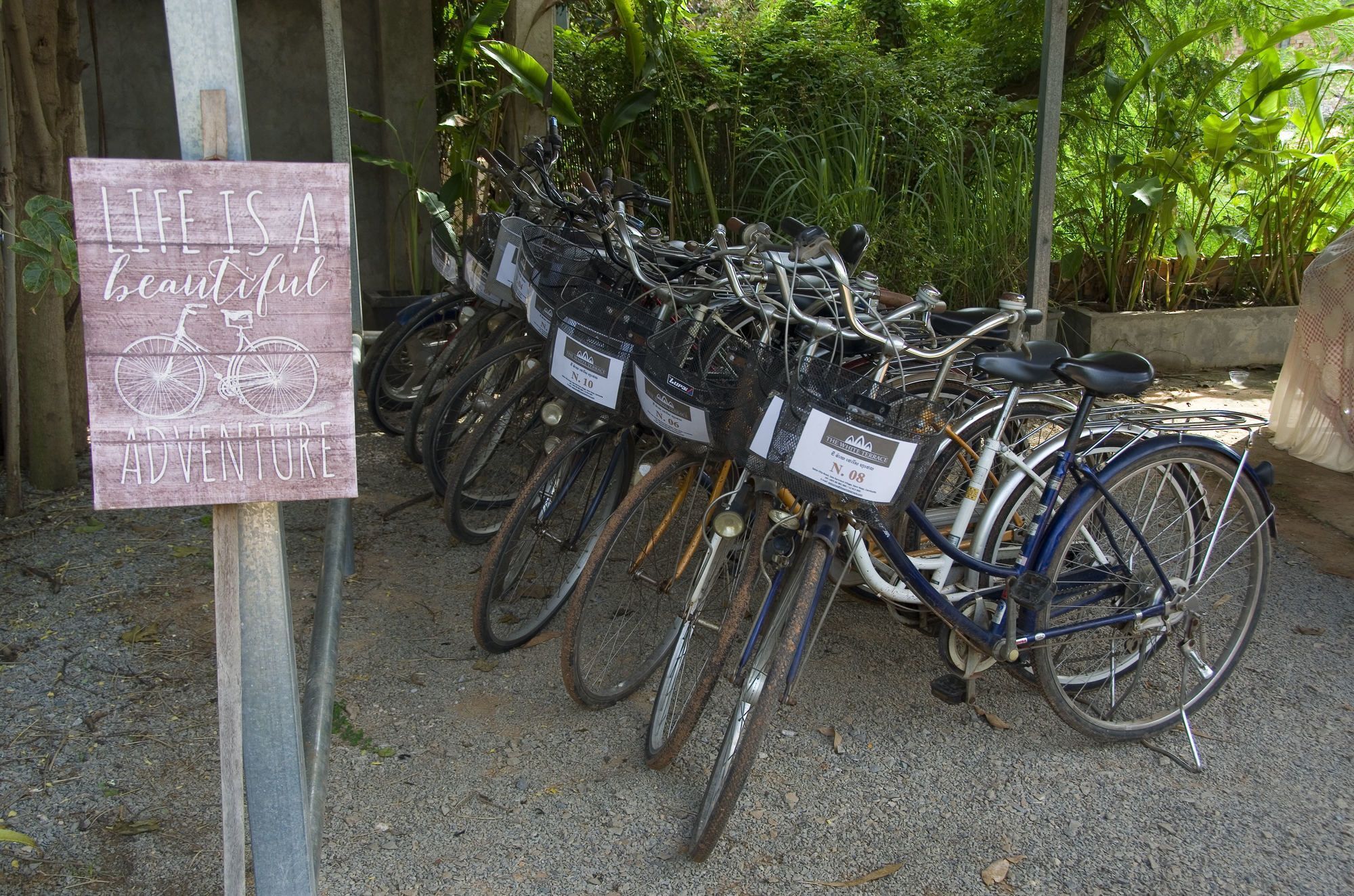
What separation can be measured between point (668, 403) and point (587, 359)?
0.41 meters

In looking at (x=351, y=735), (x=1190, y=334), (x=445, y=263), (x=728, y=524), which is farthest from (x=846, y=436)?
(x=1190, y=334)

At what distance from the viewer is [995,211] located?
6.55 metres

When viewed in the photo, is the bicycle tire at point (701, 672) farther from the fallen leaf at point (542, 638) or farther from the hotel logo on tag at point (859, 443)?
the fallen leaf at point (542, 638)

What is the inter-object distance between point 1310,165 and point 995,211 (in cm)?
192

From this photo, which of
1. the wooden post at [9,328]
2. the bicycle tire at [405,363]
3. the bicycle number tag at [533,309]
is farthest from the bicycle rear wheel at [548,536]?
the wooden post at [9,328]

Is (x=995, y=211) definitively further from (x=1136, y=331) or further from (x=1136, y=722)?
(x=1136, y=722)

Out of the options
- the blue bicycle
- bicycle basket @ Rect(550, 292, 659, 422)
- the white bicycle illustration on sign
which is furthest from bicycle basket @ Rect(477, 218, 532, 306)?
the white bicycle illustration on sign

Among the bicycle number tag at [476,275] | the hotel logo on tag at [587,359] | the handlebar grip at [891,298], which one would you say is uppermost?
the handlebar grip at [891,298]

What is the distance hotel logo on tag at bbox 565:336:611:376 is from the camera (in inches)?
115

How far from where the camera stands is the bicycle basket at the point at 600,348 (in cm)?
293

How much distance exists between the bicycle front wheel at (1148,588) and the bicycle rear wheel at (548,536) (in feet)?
4.36

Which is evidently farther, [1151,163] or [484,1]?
[484,1]

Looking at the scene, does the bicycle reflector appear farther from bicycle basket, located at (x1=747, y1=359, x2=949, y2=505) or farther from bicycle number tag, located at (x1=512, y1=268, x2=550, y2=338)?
bicycle number tag, located at (x1=512, y1=268, x2=550, y2=338)

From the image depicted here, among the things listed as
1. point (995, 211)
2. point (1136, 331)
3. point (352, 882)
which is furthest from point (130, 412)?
point (1136, 331)
